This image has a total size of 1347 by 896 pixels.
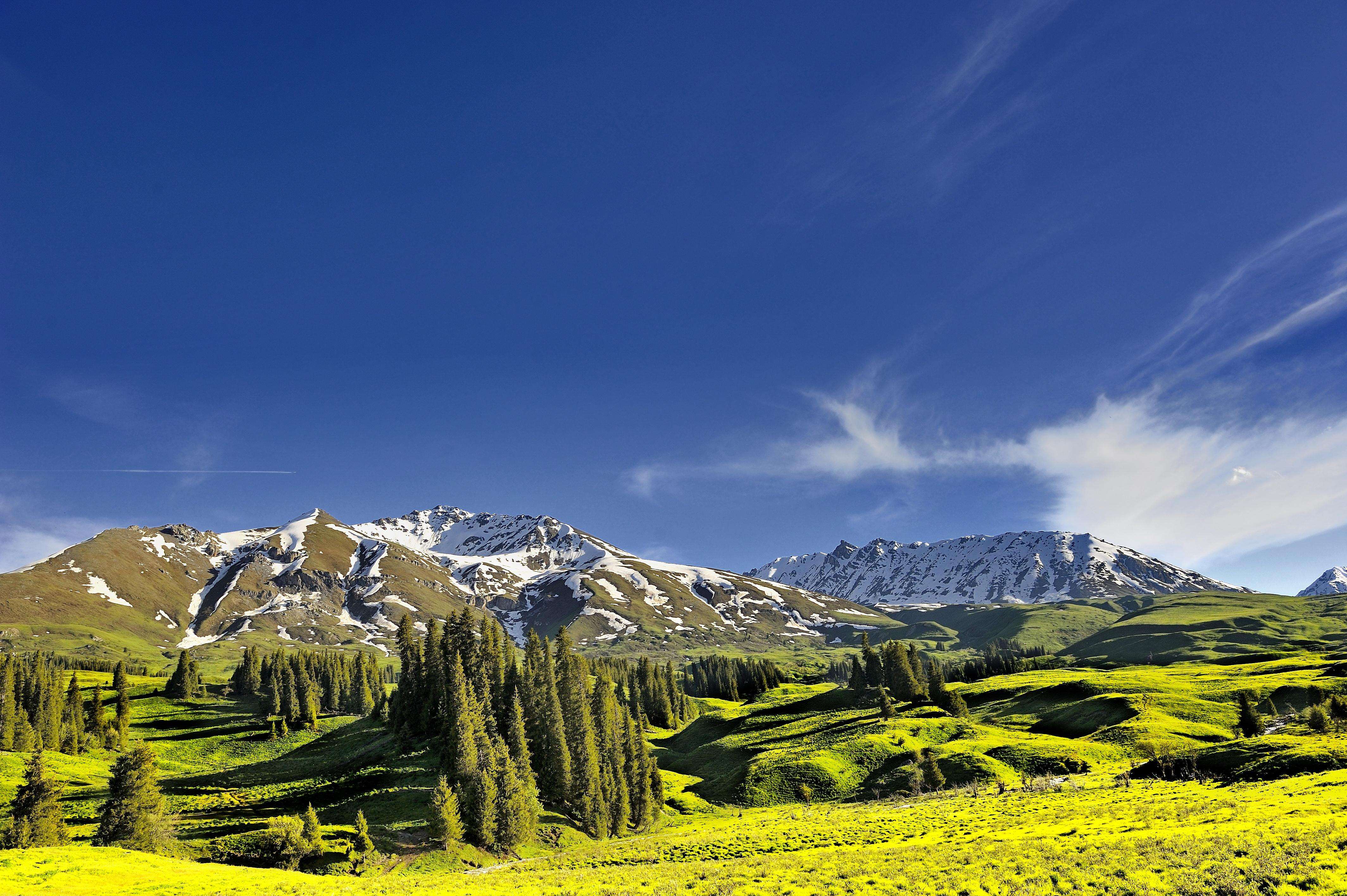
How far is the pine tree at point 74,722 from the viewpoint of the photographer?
110562 millimetres

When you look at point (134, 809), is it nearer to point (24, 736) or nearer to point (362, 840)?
point (362, 840)

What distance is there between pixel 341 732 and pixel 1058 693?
480 ft

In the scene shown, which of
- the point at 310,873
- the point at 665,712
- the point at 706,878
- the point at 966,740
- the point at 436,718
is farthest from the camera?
the point at 665,712

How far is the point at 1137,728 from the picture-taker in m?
95.9

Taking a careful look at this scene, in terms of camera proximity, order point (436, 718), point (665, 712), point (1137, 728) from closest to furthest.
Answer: point (436, 718), point (1137, 728), point (665, 712)

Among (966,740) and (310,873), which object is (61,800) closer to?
(310,873)

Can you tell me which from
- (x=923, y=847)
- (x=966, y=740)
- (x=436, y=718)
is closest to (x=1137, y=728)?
(x=966, y=740)

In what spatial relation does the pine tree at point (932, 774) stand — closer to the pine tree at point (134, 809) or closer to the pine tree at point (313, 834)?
the pine tree at point (313, 834)

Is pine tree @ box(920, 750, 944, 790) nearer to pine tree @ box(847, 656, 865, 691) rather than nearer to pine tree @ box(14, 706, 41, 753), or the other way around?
pine tree @ box(847, 656, 865, 691)

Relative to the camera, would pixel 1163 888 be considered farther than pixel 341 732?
No

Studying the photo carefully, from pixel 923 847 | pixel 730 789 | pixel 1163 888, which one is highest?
pixel 1163 888

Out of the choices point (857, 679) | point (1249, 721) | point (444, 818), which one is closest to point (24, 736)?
point (444, 818)

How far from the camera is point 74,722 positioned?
11694cm

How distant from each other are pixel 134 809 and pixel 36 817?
1004 cm
